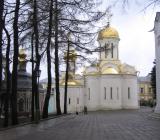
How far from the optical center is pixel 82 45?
39.9m

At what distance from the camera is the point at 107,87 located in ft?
296

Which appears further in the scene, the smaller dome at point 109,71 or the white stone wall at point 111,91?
the smaller dome at point 109,71

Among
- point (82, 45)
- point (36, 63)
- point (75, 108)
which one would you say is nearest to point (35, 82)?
point (36, 63)

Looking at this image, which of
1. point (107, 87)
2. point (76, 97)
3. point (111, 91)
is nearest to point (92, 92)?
point (76, 97)

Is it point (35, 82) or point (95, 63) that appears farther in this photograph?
point (95, 63)

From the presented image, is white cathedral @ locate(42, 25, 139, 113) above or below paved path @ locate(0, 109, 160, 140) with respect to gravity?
above

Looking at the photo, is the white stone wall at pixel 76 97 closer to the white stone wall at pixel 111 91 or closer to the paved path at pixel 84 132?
the white stone wall at pixel 111 91

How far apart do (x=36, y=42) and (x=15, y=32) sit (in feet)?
17.6

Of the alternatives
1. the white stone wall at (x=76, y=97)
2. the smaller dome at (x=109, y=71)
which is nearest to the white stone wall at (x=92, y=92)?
the white stone wall at (x=76, y=97)

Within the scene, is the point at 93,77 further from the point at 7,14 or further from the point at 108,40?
the point at 7,14

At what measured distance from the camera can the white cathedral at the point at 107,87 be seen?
89.9 metres

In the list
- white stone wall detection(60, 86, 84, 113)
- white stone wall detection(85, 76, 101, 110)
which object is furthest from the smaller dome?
white stone wall detection(60, 86, 84, 113)

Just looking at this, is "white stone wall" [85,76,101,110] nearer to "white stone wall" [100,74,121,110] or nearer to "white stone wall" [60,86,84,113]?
"white stone wall" [60,86,84,113]

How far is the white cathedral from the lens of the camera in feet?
295
